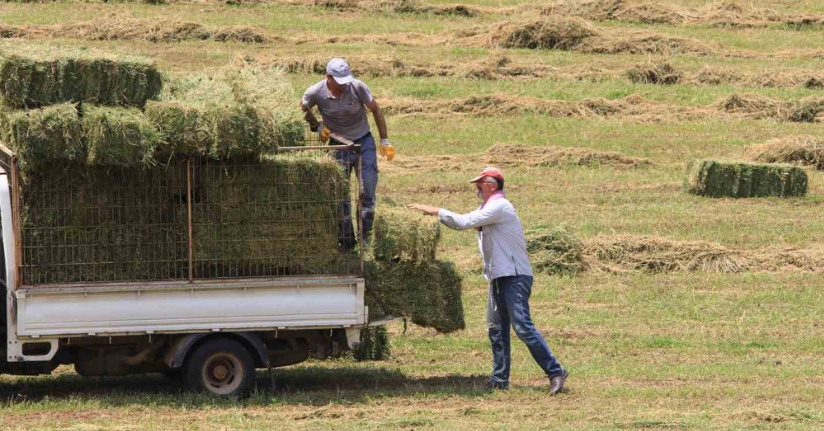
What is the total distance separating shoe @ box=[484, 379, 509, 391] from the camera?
12578 millimetres

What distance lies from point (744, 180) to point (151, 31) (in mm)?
15180

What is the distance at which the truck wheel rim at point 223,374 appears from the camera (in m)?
12.1

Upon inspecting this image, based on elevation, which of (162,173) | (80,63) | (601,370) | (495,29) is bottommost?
(601,370)

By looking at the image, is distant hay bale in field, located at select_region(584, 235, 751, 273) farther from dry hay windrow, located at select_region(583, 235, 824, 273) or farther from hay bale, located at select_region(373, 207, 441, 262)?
hay bale, located at select_region(373, 207, 441, 262)

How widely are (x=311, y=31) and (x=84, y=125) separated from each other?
2200cm

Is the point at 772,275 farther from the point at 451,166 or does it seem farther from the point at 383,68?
the point at 383,68

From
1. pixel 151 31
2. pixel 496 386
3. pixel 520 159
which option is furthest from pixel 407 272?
pixel 151 31

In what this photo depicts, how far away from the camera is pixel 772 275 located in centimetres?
1806

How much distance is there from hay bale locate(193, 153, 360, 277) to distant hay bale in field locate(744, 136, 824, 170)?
43.1 feet

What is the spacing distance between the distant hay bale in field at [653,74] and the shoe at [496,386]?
1804cm

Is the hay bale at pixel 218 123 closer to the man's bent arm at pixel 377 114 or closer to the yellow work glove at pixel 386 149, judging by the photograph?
the man's bent arm at pixel 377 114

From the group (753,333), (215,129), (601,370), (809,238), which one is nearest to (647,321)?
(753,333)

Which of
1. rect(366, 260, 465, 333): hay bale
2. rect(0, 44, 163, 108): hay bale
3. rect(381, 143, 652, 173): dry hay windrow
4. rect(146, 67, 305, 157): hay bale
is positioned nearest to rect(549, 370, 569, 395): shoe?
rect(366, 260, 465, 333): hay bale

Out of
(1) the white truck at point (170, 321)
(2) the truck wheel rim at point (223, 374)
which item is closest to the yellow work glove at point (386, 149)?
(1) the white truck at point (170, 321)
